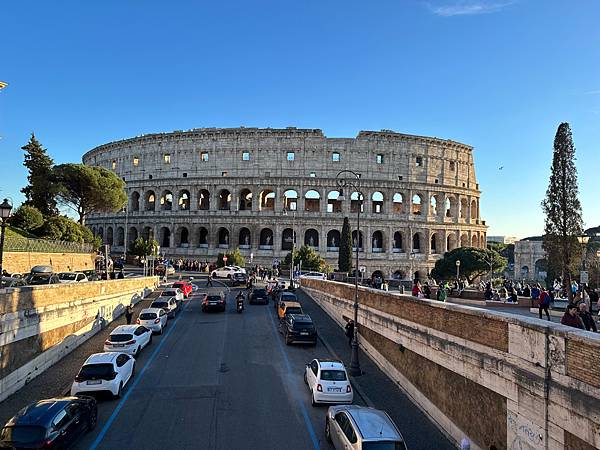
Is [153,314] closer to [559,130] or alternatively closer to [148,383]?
[148,383]

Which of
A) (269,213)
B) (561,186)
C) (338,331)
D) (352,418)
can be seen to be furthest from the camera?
(269,213)

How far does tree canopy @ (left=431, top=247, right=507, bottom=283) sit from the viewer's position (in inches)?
2318

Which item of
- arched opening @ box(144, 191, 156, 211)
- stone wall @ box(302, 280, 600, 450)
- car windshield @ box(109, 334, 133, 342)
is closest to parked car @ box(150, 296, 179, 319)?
car windshield @ box(109, 334, 133, 342)

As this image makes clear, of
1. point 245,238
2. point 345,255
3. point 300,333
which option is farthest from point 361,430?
point 245,238

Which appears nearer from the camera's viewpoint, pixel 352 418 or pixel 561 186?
pixel 352 418

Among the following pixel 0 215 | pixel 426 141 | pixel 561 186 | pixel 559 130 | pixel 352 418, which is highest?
pixel 426 141

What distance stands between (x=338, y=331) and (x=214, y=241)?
158ft

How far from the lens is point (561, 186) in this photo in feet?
109

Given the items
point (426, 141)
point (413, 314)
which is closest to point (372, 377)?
point (413, 314)

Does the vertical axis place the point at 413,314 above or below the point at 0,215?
below

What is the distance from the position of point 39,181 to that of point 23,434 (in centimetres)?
5084

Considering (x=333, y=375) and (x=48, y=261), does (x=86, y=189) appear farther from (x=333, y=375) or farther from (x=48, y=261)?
(x=333, y=375)

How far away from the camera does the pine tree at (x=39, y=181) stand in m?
52.9

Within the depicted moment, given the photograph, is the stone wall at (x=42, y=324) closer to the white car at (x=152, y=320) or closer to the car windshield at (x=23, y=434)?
the white car at (x=152, y=320)
